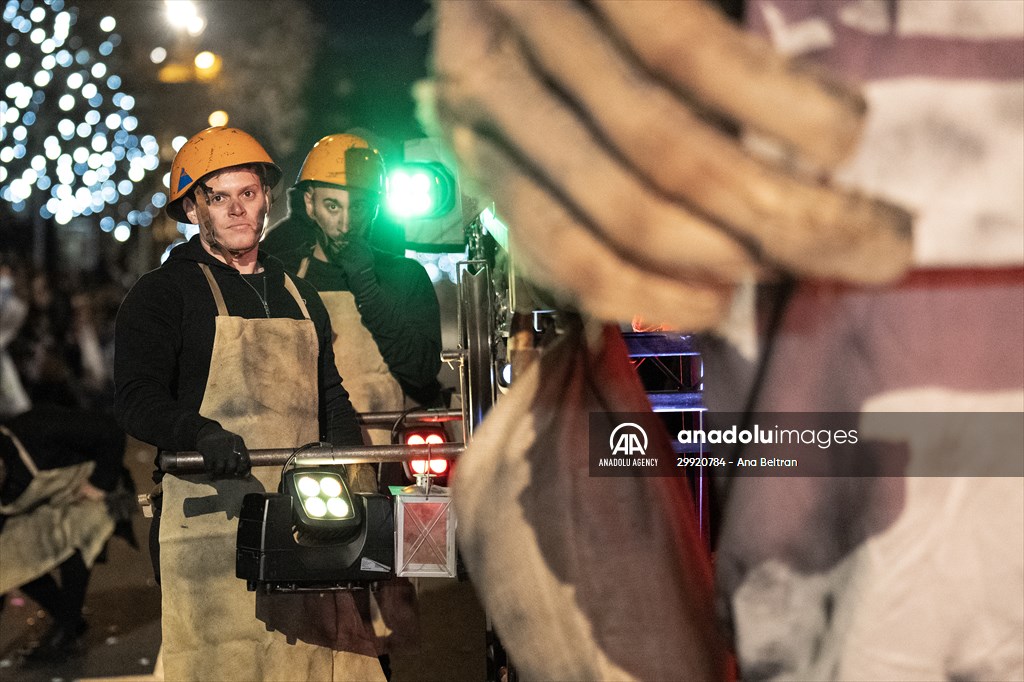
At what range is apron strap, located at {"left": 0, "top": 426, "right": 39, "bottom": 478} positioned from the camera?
580 cm

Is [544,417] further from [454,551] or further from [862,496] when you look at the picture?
[454,551]

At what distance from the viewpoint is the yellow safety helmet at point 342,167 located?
4.48m

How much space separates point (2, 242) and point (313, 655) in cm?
1548

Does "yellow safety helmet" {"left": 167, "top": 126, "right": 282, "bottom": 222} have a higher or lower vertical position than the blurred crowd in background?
lower

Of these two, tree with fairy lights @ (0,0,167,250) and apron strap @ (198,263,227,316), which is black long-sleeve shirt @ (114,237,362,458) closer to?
apron strap @ (198,263,227,316)

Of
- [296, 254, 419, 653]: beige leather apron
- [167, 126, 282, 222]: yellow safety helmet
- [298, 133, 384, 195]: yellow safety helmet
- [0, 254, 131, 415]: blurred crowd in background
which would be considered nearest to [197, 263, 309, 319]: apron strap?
[167, 126, 282, 222]: yellow safety helmet

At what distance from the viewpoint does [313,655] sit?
125 inches

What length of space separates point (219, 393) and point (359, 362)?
147 cm

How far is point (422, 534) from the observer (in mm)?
2752

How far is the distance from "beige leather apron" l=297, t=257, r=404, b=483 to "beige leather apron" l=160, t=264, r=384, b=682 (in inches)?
51.0

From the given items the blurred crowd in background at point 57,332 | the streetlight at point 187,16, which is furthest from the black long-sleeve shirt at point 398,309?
the streetlight at point 187,16

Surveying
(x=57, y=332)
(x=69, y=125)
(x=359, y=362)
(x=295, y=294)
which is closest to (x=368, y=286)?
(x=359, y=362)

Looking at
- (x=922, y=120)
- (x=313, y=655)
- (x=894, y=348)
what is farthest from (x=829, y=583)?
(x=313, y=655)

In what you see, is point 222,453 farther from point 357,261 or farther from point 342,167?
point 342,167
